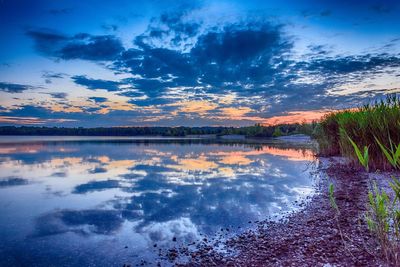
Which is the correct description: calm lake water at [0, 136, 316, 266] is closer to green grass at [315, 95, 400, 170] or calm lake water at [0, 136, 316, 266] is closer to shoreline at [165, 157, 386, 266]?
shoreline at [165, 157, 386, 266]

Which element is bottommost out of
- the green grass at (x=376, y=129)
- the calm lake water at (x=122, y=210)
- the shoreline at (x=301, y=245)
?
the calm lake water at (x=122, y=210)

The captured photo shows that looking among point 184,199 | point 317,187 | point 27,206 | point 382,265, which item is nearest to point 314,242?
→ point 382,265

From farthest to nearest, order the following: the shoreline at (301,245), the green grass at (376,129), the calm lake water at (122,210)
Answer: the green grass at (376,129) < the calm lake water at (122,210) < the shoreline at (301,245)

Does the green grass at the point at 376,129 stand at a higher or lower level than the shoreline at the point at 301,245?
higher

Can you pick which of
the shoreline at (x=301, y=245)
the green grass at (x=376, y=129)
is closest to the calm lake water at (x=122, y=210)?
the shoreline at (x=301, y=245)

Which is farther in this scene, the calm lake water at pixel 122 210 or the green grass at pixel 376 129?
the green grass at pixel 376 129

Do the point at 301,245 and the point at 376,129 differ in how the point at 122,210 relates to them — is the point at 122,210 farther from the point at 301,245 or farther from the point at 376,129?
the point at 376,129

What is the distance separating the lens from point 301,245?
14.9 feet

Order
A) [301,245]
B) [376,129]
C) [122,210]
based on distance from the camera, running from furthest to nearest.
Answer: [376,129]
[122,210]
[301,245]

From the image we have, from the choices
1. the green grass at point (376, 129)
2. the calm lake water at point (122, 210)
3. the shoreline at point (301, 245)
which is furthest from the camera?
the green grass at point (376, 129)

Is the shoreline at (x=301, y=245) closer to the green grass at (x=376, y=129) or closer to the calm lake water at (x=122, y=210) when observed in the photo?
the calm lake water at (x=122, y=210)

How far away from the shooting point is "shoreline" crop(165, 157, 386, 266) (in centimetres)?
395

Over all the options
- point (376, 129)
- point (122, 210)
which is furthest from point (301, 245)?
point (376, 129)

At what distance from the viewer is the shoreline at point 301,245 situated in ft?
13.0
